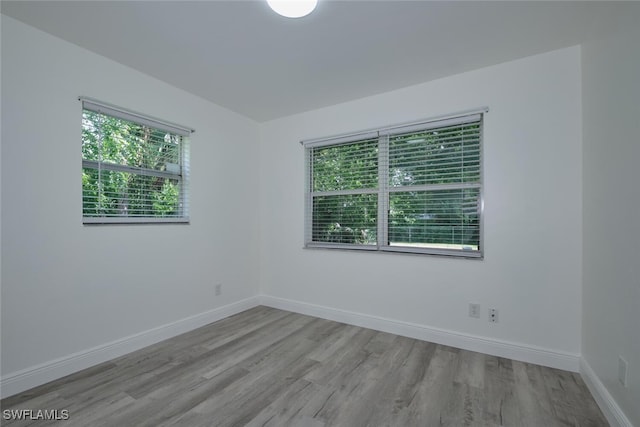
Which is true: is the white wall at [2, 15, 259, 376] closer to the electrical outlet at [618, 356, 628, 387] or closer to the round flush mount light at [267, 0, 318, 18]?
the round flush mount light at [267, 0, 318, 18]

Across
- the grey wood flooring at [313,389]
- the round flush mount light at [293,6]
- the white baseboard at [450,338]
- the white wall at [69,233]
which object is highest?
the round flush mount light at [293,6]

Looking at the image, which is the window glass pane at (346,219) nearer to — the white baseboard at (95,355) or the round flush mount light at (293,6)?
the white baseboard at (95,355)

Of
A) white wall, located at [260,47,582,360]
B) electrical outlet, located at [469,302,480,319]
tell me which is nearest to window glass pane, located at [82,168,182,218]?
white wall, located at [260,47,582,360]

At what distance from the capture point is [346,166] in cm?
343

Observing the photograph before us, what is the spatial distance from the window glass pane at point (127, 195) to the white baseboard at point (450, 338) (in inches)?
72.8

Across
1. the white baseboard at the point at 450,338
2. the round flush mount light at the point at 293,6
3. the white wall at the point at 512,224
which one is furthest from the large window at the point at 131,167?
the white wall at the point at 512,224

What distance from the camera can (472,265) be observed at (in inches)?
102

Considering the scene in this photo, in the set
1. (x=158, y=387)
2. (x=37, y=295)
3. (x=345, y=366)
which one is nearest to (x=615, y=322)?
(x=345, y=366)

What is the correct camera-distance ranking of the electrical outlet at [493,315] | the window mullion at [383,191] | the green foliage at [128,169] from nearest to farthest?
the green foliage at [128,169], the electrical outlet at [493,315], the window mullion at [383,191]

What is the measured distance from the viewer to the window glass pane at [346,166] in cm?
325

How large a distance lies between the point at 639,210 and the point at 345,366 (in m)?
2.04

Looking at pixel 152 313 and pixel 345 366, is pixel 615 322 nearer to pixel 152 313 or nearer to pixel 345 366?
pixel 345 366

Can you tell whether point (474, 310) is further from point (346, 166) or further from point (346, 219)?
point (346, 166)

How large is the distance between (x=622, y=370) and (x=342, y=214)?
2479 mm
